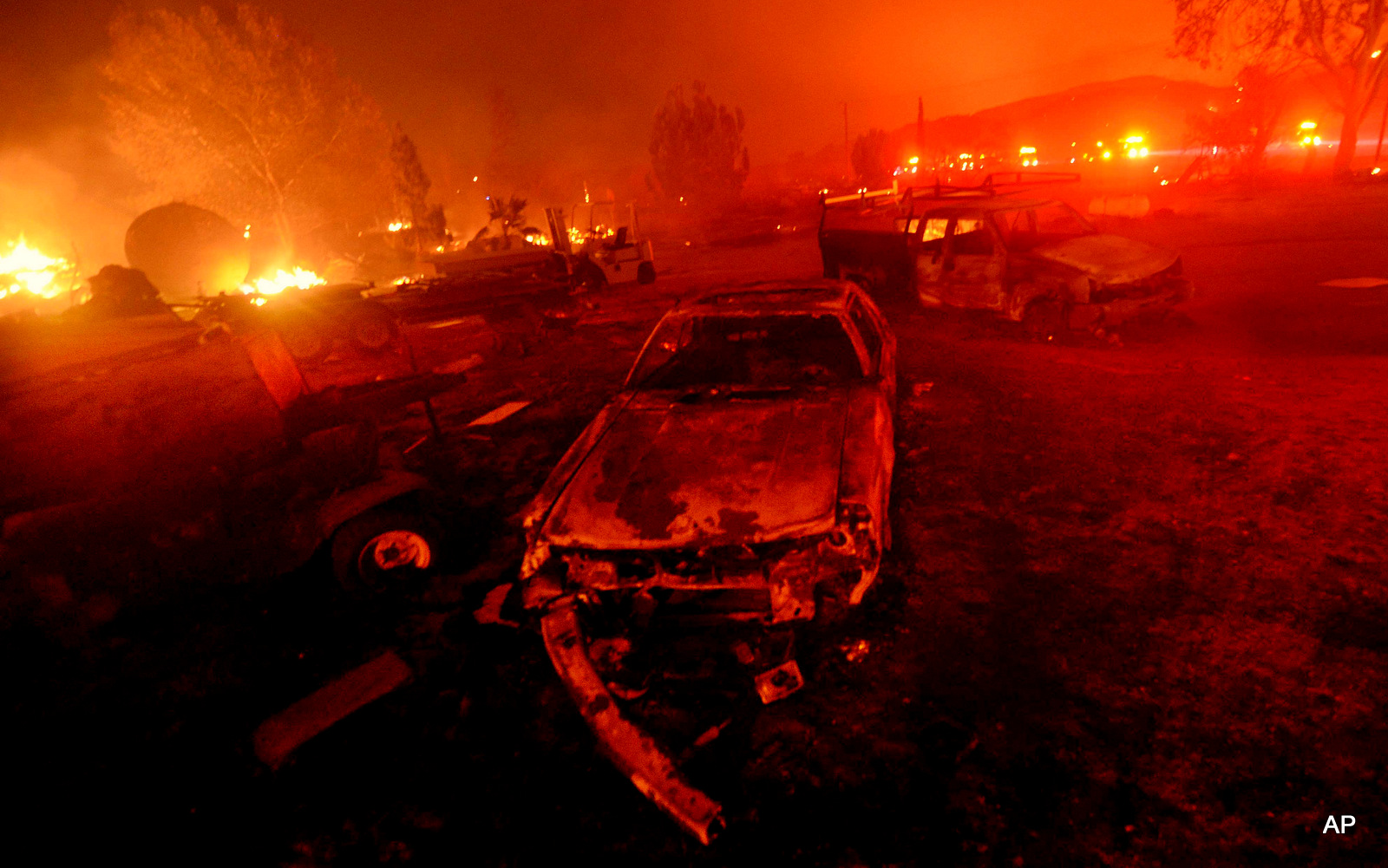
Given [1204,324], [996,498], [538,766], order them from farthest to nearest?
1. [1204,324]
2. [996,498]
3. [538,766]

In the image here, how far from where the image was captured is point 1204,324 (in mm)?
7766

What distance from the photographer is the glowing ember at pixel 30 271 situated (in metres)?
18.8

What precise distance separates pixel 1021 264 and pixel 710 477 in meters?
6.46

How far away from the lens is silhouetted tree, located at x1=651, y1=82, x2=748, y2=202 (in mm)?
50938

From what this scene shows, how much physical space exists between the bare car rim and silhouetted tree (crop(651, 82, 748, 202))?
50.3 m

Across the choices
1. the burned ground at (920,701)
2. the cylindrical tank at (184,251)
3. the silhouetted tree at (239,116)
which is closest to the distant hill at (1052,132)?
the silhouetted tree at (239,116)

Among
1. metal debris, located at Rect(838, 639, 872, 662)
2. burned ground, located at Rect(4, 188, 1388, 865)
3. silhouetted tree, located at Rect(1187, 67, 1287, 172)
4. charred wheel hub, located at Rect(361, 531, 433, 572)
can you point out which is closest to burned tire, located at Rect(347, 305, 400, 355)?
burned ground, located at Rect(4, 188, 1388, 865)

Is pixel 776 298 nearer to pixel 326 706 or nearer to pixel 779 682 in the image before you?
pixel 779 682

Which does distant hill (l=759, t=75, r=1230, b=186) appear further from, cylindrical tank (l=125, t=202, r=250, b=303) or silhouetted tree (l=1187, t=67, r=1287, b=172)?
cylindrical tank (l=125, t=202, r=250, b=303)

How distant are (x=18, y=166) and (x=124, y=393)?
33.7 metres

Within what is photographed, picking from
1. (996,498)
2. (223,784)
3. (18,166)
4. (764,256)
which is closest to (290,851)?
(223,784)

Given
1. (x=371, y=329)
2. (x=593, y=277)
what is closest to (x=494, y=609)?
(x=371, y=329)

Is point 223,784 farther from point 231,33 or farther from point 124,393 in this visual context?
point 231,33

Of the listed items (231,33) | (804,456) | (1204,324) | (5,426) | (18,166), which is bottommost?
(1204,324)
